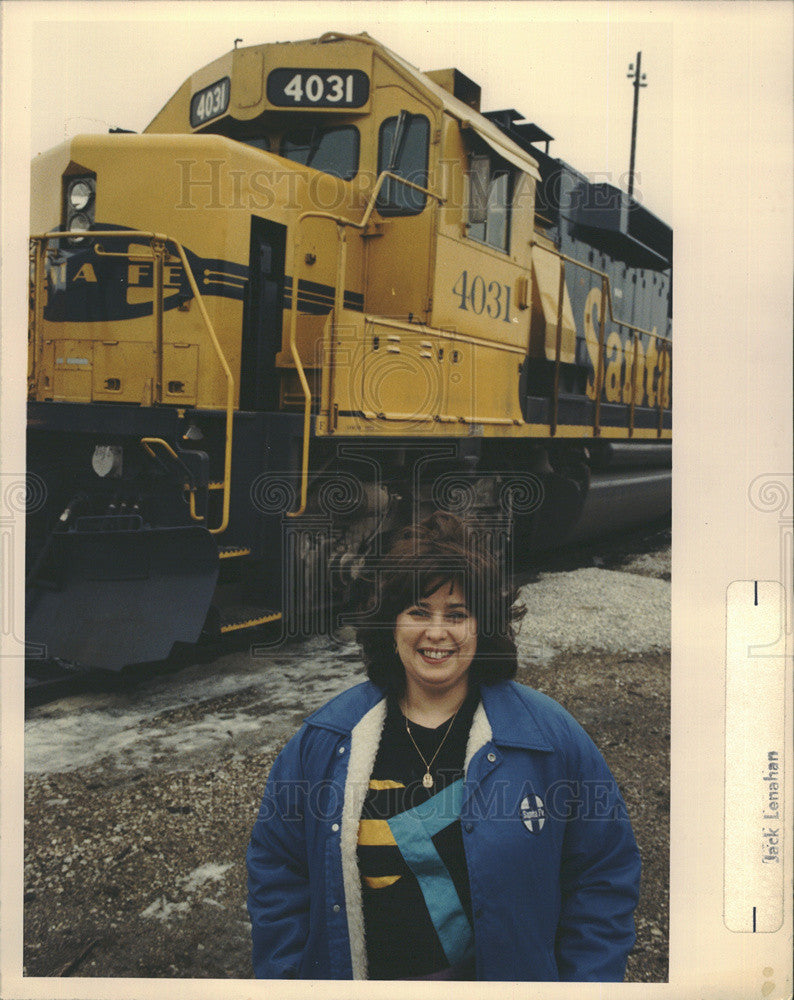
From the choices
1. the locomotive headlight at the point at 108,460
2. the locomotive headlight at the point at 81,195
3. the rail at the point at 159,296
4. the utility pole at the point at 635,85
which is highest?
the locomotive headlight at the point at 81,195

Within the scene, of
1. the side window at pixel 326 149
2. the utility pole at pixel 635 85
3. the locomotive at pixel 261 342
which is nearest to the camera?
the utility pole at pixel 635 85

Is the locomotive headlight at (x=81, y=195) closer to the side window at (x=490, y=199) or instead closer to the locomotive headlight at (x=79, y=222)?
the locomotive headlight at (x=79, y=222)

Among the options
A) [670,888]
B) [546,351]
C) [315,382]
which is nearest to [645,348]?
[546,351]

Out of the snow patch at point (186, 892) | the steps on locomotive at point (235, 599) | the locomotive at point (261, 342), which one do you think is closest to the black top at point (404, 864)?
the snow patch at point (186, 892)

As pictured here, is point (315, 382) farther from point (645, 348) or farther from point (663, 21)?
point (645, 348)

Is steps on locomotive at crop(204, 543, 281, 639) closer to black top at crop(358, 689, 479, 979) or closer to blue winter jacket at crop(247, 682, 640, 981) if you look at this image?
blue winter jacket at crop(247, 682, 640, 981)

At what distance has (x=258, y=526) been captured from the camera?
392cm

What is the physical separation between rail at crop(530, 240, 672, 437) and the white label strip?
3.61 meters

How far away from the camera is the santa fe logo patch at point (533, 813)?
5.28ft

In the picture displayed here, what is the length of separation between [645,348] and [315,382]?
16.2 feet

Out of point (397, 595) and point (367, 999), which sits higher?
point (397, 595)

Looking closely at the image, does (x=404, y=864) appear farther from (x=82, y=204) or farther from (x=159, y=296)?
(x=82, y=204)

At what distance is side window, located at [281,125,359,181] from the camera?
4.61 meters

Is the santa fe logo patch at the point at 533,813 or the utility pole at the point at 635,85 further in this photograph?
the utility pole at the point at 635,85
